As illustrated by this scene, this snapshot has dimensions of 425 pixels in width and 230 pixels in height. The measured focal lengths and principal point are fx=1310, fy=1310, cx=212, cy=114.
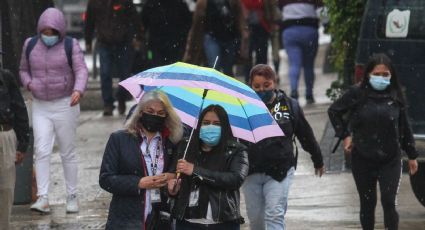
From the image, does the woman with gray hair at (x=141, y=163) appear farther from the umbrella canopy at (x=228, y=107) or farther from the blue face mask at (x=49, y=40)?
the blue face mask at (x=49, y=40)

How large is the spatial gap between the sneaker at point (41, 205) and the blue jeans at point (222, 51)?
5081 mm

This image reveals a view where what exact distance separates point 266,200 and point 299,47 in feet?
28.0

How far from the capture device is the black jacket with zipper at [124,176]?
23.9 feet

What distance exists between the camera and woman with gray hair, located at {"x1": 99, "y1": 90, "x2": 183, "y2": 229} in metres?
7.29

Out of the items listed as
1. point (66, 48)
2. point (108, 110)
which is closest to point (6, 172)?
point (66, 48)

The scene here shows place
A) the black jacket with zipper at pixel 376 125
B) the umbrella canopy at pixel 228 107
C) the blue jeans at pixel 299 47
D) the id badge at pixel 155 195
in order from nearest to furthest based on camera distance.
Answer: the id badge at pixel 155 195
the umbrella canopy at pixel 228 107
the black jacket with zipper at pixel 376 125
the blue jeans at pixel 299 47

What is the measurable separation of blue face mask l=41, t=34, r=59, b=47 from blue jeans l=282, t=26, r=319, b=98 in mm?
6400

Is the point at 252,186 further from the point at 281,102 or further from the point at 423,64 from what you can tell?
the point at 423,64

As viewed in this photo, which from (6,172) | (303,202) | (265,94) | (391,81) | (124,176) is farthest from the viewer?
(303,202)

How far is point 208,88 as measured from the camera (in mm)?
7508

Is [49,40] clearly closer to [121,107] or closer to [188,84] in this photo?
[188,84]

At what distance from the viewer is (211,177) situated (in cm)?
741

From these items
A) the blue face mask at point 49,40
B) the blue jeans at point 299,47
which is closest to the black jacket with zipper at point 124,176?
the blue face mask at point 49,40

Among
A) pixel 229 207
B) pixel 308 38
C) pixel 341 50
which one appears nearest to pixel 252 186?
pixel 229 207
